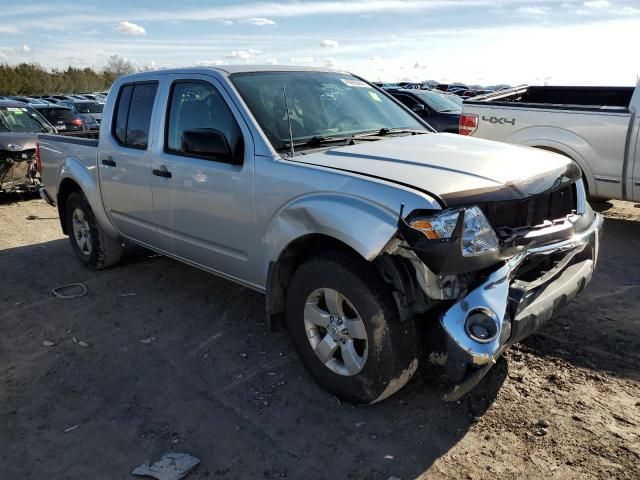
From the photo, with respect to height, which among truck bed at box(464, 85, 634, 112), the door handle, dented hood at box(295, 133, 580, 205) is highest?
truck bed at box(464, 85, 634, 112)

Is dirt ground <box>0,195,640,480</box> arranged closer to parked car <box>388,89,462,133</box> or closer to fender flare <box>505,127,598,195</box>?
fender flare <box>505,127,598,195</box>

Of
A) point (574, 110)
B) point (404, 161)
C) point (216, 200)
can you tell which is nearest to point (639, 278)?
point (574, 110)

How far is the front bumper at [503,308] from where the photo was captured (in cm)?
255

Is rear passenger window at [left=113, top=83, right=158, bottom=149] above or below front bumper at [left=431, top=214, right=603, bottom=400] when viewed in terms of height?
above

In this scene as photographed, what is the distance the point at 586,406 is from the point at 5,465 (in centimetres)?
314

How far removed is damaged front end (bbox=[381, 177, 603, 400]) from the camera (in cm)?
257

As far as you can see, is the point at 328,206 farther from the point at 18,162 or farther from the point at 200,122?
the point at 18,162

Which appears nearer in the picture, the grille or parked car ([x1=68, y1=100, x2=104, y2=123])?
the grille

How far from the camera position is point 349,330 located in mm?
3020

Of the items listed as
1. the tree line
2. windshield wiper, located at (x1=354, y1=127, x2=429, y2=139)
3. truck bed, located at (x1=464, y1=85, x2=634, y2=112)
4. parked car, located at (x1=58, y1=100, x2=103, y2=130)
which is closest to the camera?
windshield wiper, located at (x1=354, y1=127, x2=429, y2=139)

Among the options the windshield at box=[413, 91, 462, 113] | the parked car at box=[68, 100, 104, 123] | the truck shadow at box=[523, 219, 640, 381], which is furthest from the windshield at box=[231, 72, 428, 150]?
the parked car at box=[68, 100, 104, 123]

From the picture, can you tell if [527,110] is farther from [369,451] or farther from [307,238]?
[369,451]

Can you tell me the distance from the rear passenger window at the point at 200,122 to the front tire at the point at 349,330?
1022mm

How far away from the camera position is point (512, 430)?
9.51 feet
